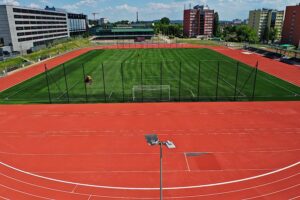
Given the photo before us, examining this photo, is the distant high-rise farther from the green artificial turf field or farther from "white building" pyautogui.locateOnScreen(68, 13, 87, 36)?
the green artificial turf field

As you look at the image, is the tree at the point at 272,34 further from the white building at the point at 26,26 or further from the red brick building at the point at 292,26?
the white building at the point at 26,26

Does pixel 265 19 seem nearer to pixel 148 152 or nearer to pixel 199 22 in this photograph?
pixel 199 22

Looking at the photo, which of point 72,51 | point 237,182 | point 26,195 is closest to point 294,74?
point 237,182

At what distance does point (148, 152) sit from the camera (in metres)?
20.6

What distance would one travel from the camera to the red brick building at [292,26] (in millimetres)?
107062

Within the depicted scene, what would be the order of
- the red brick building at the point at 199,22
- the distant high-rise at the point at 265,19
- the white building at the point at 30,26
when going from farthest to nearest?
the red brick building at the point at 199,22 → the distant high-rise at the point at 265,19 → the white building at the point at 30,26

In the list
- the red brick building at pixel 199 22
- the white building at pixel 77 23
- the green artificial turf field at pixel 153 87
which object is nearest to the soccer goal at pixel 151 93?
the green artificial turf field at pixel 153 87

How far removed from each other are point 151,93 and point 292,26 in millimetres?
102817

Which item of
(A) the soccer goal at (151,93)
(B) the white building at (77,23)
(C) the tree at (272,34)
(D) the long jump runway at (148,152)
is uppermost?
(B) the white building at (77,23)

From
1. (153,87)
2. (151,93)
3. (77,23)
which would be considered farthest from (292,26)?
(77,23)

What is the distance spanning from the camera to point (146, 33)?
470 feet

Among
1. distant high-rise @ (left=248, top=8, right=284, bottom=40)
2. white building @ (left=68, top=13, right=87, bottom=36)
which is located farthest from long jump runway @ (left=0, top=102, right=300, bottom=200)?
distant high-rise @ (left=248, top=8, right=284, bottom=40)

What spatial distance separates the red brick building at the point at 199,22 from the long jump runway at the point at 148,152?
15300 cm

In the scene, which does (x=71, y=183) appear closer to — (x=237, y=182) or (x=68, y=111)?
(x=237, y=182)
